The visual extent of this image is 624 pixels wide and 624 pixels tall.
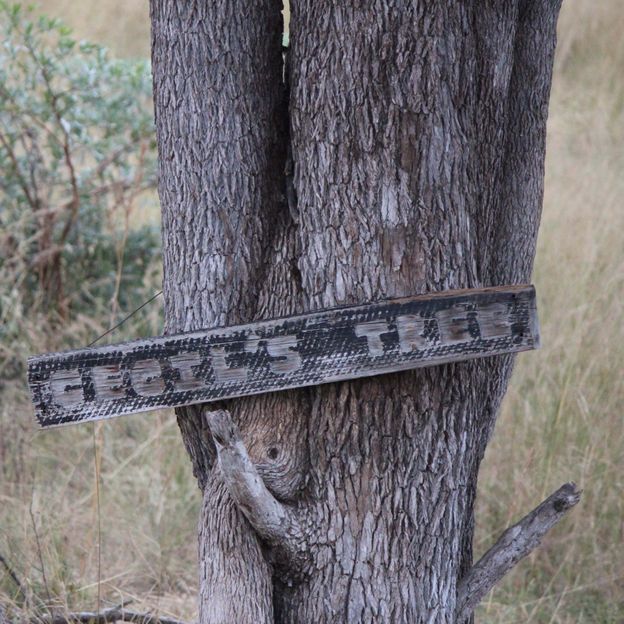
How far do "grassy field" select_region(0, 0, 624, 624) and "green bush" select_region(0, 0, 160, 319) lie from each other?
23 centimetres

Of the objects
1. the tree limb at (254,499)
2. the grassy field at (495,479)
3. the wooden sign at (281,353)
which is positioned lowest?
the grassy field at (495,479)

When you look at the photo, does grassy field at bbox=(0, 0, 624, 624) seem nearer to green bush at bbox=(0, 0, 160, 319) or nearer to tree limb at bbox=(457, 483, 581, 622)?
green bush at bbox=(0, 0, 160, 319)

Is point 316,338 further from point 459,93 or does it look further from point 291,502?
point 459,93

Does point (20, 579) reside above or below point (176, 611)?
above

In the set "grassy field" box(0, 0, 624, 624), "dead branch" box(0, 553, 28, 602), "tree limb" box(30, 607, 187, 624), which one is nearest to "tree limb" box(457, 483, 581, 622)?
"tree limb" box(30, 607, 187, 624)

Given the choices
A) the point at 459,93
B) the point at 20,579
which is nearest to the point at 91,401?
the point at 459,93

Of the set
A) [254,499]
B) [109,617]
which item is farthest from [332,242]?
[109,617]

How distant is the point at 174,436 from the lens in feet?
13.3

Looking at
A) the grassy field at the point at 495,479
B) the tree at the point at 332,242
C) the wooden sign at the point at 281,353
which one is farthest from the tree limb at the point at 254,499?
the grassy field at the point at 495,479

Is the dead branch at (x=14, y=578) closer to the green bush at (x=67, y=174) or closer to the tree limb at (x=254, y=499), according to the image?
the tree limb at (x=254, y=499)

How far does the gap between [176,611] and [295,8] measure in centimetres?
220

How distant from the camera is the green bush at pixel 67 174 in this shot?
4.52 meters

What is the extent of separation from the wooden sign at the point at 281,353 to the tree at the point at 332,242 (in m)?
0.07

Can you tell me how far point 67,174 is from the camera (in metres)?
5.18
